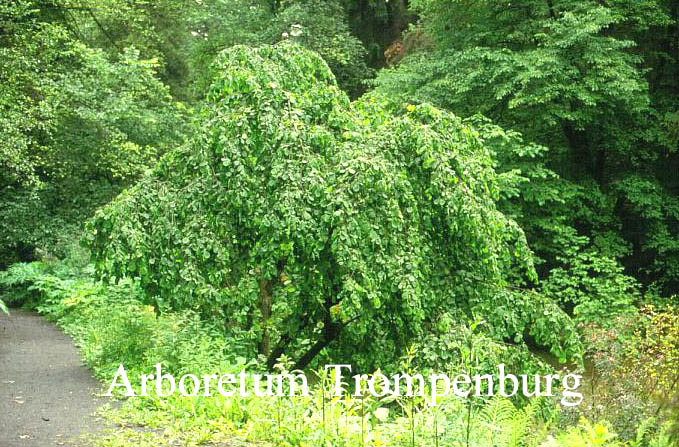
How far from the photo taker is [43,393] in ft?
21.2

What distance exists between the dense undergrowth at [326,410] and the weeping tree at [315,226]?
604 mm

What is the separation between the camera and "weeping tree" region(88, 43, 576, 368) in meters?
6.44

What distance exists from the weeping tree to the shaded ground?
1.20 meters

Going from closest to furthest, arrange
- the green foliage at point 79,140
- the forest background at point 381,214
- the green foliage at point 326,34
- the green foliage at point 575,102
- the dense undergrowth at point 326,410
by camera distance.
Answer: the dense undergrowth at point 326,410, the forest background at point 381,214, the green foliage at point 575,102, the green foliage at point 79,140, the green foliage at point 326,34

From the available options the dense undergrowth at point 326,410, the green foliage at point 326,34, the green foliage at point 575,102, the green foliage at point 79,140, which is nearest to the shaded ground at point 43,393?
the dense undergrowth at point 326,410

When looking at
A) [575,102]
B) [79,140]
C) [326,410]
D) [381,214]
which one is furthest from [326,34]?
[326,410]

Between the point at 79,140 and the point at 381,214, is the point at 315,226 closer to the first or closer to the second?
the point at 381,214

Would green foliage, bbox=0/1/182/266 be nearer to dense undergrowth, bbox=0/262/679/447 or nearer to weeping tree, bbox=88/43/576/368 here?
dense undergrowth, bbox=0/262/679/447

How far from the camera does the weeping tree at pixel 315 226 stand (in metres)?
6.44

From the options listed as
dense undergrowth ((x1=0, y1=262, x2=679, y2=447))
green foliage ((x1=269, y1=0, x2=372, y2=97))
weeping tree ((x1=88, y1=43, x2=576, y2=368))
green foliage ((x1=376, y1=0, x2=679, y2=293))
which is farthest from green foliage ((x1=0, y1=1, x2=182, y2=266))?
weeping tree ((x1=88, y1=43, x2=576, y2=368))

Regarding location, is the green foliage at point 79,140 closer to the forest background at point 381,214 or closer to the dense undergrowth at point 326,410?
the forest background at point 381,214

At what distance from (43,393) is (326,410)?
323 centimetres

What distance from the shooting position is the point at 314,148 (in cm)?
715

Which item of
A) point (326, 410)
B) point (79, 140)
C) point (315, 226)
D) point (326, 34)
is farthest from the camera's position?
point (326, 34)
